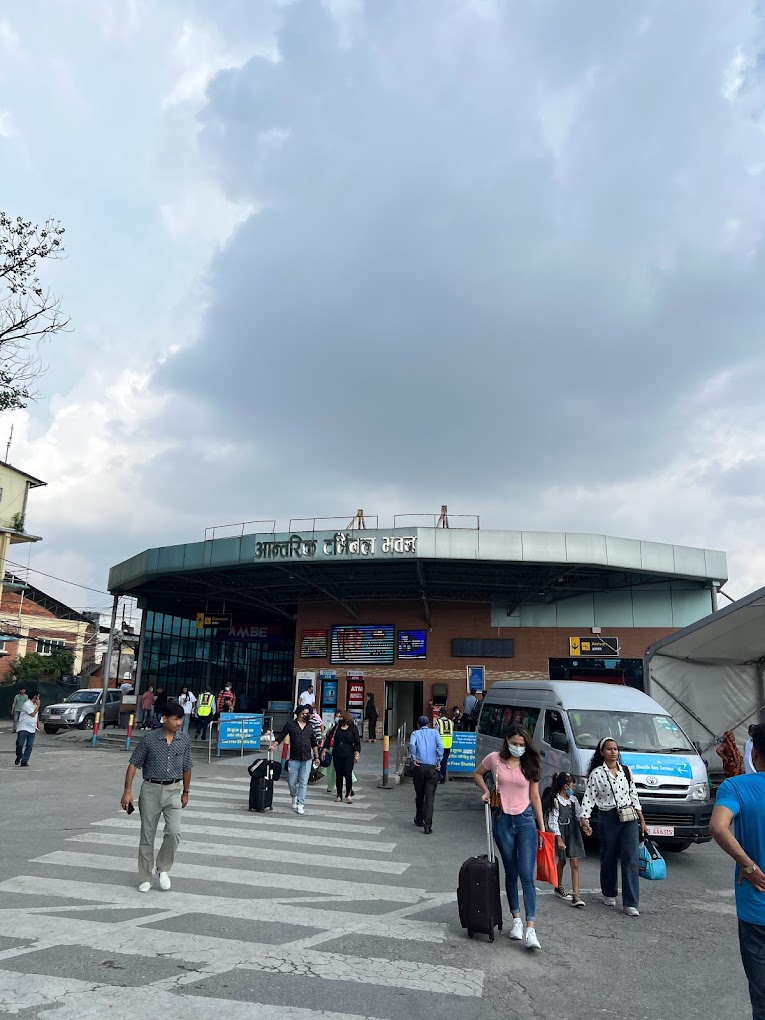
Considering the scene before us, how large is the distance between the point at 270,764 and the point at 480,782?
6701 mm

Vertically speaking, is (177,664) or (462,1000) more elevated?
(177,664)

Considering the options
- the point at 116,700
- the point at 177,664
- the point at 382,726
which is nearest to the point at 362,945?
the point at 382,726

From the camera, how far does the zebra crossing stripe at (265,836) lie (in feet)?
31.0

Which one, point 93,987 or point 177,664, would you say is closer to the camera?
point 93,987

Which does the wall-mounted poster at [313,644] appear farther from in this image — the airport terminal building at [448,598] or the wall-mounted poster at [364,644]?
the wall-mounted poster at [364,644]

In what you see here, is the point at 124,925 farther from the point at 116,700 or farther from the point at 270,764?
the point at 116,700

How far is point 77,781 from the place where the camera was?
14883 mm

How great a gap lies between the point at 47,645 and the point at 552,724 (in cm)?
5068

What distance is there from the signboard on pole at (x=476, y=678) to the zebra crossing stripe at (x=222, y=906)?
2296 cm

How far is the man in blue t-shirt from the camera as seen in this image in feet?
11.3

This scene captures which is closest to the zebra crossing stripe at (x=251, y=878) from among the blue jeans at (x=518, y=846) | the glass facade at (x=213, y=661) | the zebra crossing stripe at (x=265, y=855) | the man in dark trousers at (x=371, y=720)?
the zebra crossing stripe at (x=265, y=855)

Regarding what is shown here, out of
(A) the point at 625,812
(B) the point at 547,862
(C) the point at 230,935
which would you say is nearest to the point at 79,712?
(C) the point at 230,935

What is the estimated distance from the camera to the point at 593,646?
2895cm

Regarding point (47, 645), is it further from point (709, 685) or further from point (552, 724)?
point (552, 724)
